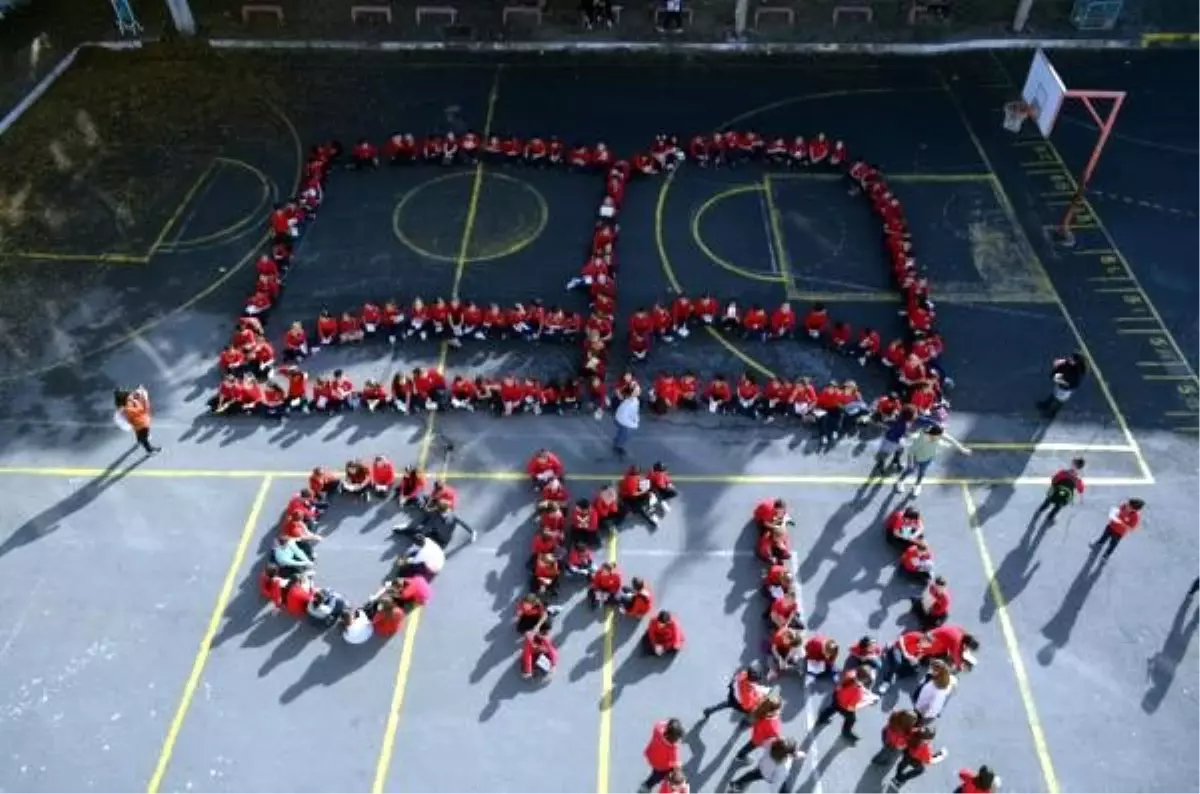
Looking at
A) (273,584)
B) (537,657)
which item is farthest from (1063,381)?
(273,584)

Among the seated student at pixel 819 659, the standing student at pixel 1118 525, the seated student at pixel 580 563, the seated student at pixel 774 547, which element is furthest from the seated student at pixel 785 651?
the standing student at pixel 1118 525

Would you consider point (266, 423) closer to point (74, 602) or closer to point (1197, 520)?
point (74, 602)

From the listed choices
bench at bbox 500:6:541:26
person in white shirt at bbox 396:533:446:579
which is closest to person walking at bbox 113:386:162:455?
person in white shirt at bbox 396:533:446:579

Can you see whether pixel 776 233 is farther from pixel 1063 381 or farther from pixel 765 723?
pixel 765 723

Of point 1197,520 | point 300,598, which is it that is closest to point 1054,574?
point 1197,520

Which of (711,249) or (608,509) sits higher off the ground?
(608,509)

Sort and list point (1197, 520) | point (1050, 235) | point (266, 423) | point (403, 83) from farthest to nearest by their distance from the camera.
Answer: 1. point (403, 83)
2. point (1050, 235)
3. point (266, 423)
4. point (1197, 520)

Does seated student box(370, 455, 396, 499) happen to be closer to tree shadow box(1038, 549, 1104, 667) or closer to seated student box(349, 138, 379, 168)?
seated student box(349, 138, 379, 168)
